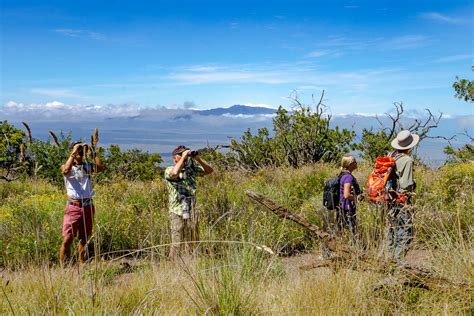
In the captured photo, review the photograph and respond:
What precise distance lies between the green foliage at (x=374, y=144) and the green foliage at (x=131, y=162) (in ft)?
29.5

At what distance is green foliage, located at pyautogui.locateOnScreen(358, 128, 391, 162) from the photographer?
19431 millimetres

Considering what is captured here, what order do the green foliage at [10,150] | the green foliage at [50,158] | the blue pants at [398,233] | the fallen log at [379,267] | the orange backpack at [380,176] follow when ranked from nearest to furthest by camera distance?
the fallen log at [379,267]
the blue pants at [398,233]
the orange backpack at [380,176]
the green foliage at [50,158]
the green foliage at [10,150]

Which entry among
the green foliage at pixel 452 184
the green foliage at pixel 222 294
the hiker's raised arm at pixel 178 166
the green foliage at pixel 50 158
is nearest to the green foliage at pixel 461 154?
the green foliage at pixel 452 184

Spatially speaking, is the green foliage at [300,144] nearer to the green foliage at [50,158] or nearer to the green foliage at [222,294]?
the green foliage at [50,158]

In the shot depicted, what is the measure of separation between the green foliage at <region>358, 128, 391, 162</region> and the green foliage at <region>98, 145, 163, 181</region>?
354 inches

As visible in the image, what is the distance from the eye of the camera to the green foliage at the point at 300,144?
64.7 ft

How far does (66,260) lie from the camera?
21.2ft

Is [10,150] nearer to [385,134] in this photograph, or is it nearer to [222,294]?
[385,134]

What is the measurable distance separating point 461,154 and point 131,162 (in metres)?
15.2

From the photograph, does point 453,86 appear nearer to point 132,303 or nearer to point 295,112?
point 295,112

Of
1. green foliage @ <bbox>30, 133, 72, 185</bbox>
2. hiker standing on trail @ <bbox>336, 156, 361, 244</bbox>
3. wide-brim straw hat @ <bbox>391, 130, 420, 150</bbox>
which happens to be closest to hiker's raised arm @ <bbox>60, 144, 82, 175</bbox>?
hiker standing on trail @ <bbox>336, 156, 361, 244</bbox>

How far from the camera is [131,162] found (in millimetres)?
24594

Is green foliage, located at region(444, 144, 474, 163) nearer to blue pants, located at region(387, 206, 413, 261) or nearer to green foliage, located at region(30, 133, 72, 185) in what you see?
blue pants, located at region(387, 206, 413, 261)

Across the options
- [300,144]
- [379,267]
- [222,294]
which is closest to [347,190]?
[379,267]
